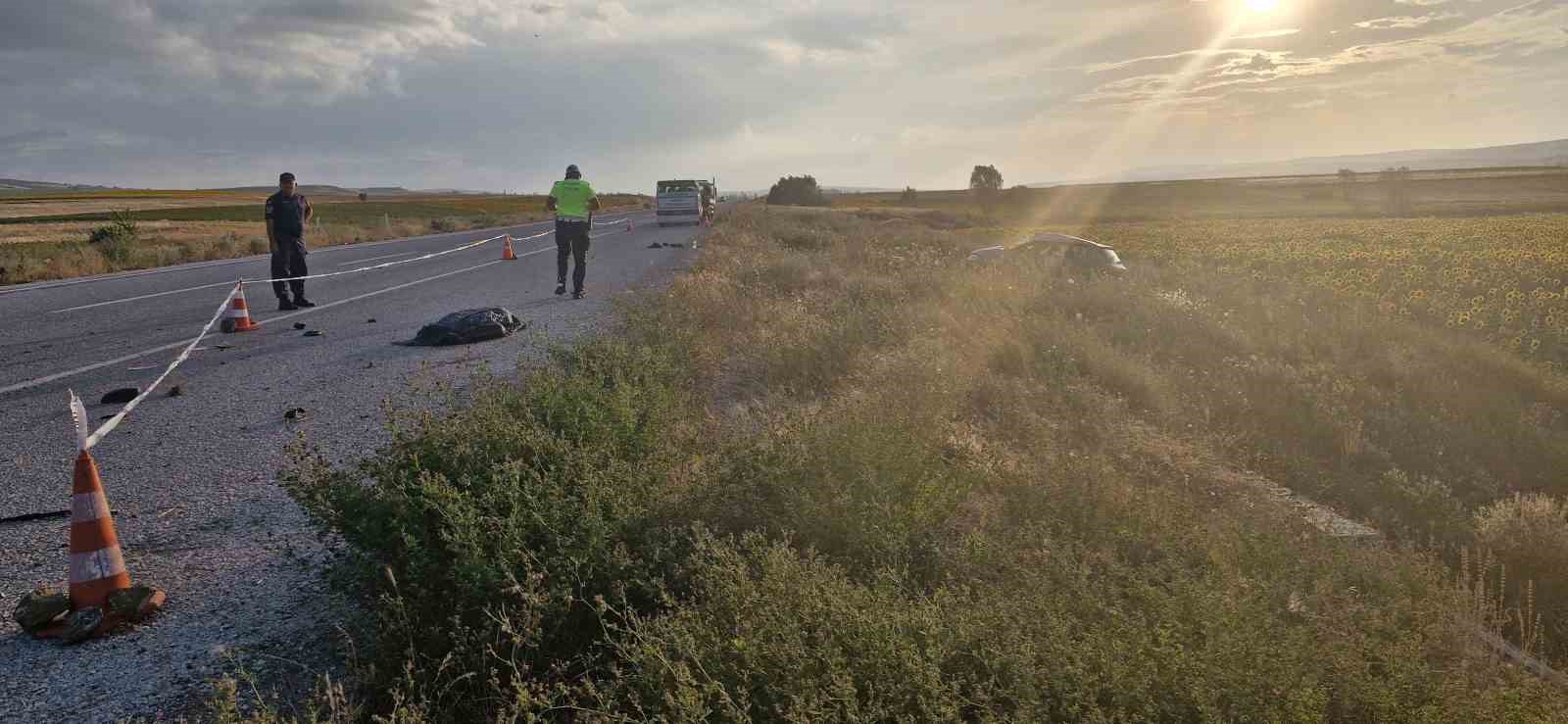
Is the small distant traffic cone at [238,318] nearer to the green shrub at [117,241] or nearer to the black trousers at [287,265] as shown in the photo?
the black trousers at [287,265]

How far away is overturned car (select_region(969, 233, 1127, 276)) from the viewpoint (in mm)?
15509

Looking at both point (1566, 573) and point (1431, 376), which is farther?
point (1431, 376)

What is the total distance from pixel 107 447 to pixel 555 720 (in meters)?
4.53

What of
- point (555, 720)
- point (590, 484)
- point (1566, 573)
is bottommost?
point (1566, 573)

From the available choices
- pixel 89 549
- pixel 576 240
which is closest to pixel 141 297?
pixel 576 240

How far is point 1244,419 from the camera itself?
25.2 feet

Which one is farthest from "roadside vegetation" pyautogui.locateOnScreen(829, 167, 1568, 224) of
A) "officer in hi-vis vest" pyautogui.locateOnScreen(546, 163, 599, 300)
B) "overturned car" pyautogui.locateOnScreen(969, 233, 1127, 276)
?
"officer in hi-vis vest" pyautogui.locateOnScreen(546, 163, 599, 300)

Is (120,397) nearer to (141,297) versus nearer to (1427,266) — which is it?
(141,297)

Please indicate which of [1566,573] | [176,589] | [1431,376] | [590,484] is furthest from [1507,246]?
[176,589]

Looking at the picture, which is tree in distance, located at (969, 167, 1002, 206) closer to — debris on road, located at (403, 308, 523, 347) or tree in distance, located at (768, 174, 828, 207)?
tree in distance, located at (768, 174, 828, 207)

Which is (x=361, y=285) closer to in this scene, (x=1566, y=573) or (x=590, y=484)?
(x=590, y=484)

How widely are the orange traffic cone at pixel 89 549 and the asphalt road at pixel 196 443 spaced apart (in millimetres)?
214

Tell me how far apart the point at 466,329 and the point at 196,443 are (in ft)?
12.1

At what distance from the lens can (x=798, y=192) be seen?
8675 cm
